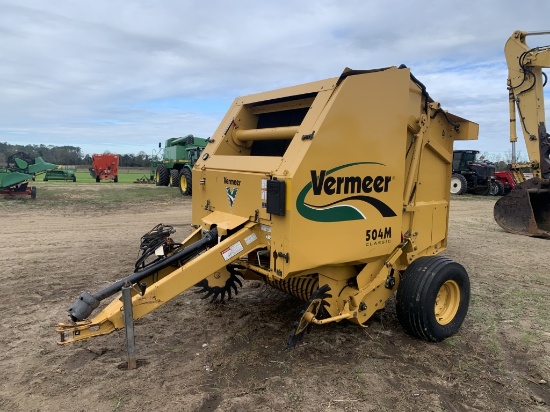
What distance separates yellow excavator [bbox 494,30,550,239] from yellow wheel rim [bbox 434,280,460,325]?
6408 mm

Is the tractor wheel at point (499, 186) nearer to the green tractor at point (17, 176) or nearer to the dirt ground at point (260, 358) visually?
the dirt ground at point (260, 358)

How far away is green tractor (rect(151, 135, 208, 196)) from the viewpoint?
18.8 meters

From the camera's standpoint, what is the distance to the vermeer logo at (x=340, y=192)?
3336mm

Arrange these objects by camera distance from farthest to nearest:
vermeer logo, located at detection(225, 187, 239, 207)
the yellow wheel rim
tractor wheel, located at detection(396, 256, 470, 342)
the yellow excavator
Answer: the yellow excavator, the yellow wheel rim, vermeer logo, located at detection(225, 187, 239, 207), tractor wheel, located at detection(396, 256, 470, 342)

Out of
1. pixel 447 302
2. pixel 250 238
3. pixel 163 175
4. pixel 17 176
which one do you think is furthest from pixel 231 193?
pixel 163 175

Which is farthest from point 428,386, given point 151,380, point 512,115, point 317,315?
point 512,115

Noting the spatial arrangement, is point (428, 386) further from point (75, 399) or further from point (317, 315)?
point (75, 399)

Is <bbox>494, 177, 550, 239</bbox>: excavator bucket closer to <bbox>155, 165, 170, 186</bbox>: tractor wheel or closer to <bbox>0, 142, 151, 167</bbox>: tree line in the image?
<bbox>155, 165, 170, 186</bbox>: tractor wheel

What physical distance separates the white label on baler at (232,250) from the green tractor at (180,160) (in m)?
15.0

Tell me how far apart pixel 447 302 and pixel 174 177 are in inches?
764

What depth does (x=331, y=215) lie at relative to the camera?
3477 millimetres

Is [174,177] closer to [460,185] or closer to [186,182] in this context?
[186,182]

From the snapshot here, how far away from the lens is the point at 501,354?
384 cm

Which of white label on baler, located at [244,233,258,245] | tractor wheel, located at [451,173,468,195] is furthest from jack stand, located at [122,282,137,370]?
tractor wheel, located at [451,173,468,195]
